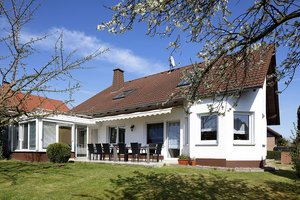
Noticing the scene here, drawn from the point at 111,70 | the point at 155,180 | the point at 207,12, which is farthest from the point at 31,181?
the point at 111,70

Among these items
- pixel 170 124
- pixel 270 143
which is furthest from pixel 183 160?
pixel 270 143

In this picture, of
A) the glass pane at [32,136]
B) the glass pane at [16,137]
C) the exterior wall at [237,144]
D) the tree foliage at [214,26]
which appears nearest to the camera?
the tree foliage at [214,26]

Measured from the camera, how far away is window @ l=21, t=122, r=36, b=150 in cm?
2385

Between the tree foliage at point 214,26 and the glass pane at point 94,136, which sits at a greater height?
the tree foliage at point 214,26

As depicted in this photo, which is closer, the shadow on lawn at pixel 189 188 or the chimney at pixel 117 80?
the shadow on lawn at pixel 189 188

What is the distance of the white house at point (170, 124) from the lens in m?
18.8

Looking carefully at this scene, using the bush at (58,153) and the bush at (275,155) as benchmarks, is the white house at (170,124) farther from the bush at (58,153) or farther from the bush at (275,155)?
the bush at (275,155)

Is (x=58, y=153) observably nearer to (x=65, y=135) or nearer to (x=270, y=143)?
(x=65, y=135)

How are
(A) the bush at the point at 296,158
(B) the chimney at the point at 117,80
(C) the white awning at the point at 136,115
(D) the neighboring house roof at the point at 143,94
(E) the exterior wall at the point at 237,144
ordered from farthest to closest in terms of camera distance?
(B) the chimney at the point at 117,80 < (C) the white awning at the point at 136,115 < (D) the neighboring house roof at the point at 143,94 < (E) the exterior wall at the point at 237,144 < (A) the bush at the point at 296,158

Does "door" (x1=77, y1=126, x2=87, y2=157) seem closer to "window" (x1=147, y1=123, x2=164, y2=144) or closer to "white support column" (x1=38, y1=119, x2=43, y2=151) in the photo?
"white support column" (x1=38, y1=119, x2=43, y2=151)

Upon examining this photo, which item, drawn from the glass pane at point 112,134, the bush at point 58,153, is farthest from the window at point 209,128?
the glass pane at point 112,134

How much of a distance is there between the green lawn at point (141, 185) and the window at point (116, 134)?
34.0 ft

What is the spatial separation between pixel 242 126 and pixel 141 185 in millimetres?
9042

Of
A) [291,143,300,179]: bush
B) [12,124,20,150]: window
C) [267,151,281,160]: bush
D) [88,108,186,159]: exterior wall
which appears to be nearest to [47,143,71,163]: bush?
[88,108,186,159]: exterior wall
